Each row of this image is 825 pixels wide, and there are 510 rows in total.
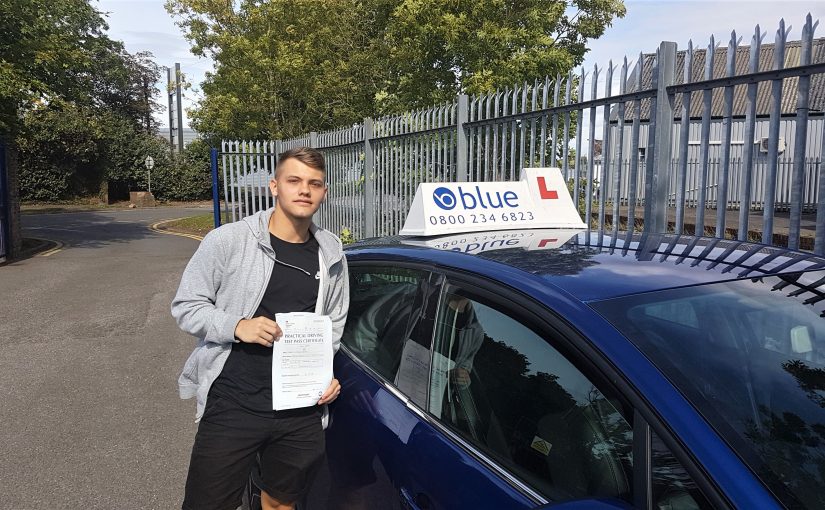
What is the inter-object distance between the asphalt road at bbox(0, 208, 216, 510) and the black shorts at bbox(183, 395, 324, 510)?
1272 millimetres

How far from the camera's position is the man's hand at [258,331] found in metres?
2.13

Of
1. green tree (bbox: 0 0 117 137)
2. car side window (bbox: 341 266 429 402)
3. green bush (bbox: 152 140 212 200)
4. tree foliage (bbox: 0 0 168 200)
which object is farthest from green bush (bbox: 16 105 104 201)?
car side window (bbox: 341 266 429 402)

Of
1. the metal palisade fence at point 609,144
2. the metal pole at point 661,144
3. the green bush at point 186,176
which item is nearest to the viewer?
the metal palisade fence at point 609,144

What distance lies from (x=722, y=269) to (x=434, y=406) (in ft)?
3.22

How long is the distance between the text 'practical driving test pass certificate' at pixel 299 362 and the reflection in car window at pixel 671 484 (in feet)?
4.22

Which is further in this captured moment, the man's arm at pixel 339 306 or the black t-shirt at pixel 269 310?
the man's arm at pixel 339 306

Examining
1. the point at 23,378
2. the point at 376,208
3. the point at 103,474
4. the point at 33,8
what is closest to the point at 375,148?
the point at 376,208

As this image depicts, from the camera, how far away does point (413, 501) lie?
1753mm

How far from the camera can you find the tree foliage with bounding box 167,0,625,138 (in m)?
14.0

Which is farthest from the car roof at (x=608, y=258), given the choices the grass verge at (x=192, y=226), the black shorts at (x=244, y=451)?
the grass verge at (x=192, y=226)

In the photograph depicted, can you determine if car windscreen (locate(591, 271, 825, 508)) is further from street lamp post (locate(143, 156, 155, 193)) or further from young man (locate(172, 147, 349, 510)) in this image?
street lamp post (locate(143, 156, 155, 193))

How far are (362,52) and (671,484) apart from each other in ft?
64.3

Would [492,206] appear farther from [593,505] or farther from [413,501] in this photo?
[593,505]

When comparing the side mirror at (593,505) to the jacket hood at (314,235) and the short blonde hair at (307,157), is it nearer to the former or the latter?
the jacket hood at (314,235)
